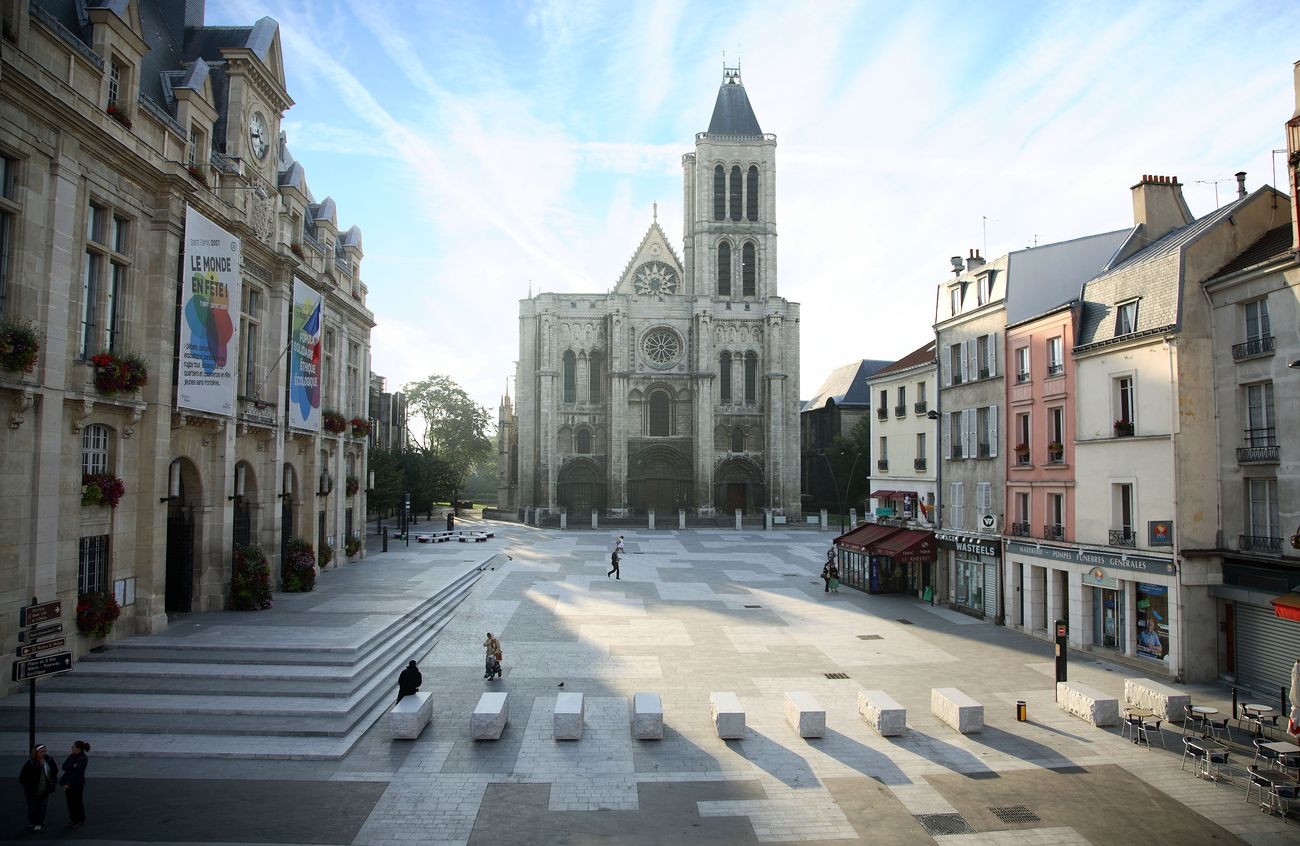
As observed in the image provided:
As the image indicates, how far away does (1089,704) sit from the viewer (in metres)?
15.0

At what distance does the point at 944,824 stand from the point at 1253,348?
13646 millimetres

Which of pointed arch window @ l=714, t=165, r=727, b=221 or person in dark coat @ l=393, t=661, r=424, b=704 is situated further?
pointed arch window @ l=714, t=165, r=727, b=221

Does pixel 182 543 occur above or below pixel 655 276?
below

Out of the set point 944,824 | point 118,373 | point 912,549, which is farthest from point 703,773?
point 912,549

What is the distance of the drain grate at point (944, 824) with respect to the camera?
34.6 ft

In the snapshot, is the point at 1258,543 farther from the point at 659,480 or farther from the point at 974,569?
the point at 659,480

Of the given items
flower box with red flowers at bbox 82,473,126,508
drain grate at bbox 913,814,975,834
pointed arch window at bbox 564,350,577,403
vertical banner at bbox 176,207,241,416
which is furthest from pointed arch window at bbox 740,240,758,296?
drain grate at bbox 913,814,975,834

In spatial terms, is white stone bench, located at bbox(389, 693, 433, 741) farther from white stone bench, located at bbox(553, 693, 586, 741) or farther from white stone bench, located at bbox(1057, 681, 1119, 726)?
white stone bench, located at bbox(1057, 681, 1119, 726)

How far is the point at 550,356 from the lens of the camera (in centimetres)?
6581

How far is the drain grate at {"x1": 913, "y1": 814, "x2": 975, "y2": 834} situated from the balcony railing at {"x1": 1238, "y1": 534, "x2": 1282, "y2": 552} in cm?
1123

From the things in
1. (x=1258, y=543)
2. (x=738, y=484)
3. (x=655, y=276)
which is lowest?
(x=1258, y=543)

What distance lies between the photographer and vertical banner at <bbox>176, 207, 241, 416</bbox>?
1900 cm

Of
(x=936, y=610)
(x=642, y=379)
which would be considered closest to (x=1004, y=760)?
(x=936, y=610)

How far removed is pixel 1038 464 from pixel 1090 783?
42.7 feet
